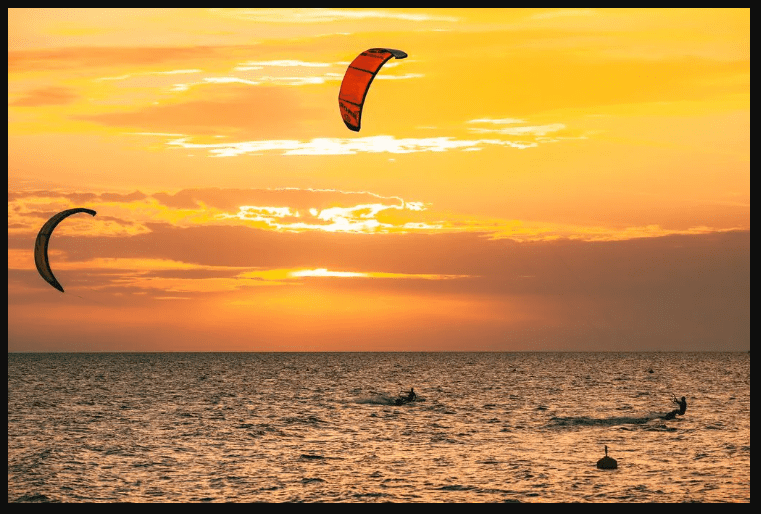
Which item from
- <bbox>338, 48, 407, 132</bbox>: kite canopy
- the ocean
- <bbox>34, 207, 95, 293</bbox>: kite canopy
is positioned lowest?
the ocean

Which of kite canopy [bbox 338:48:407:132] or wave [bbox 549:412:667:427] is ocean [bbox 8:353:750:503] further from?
kite canopy [bbox 338:48:407:132]

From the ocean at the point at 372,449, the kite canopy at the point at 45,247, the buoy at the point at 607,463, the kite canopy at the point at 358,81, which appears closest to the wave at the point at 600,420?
the ocean at the point at 372,449

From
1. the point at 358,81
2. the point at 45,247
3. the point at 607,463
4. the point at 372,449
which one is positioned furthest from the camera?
the point at 372,449

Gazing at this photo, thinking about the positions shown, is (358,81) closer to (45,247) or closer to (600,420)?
(45,247)

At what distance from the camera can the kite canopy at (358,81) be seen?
20016 mm

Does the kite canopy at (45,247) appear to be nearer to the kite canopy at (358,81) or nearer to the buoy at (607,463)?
the kite canopy at (358,81)

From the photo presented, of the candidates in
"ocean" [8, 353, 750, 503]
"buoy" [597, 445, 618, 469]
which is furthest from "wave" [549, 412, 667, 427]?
"buoy" [597, 445, 618, 469]

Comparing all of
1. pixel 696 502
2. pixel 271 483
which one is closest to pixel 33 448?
pixel 271 483

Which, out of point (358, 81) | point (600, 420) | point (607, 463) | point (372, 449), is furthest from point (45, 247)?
point (600, 420)

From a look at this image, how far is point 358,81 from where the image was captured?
2047 cm

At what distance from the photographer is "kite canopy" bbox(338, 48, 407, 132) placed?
65.7 feet

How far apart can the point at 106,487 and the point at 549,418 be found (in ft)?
103

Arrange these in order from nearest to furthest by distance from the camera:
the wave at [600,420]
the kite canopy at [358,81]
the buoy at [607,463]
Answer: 1. the kite canopy at [358,81]
2. the buoy at [607,463]
3. the wave at [600,420]
